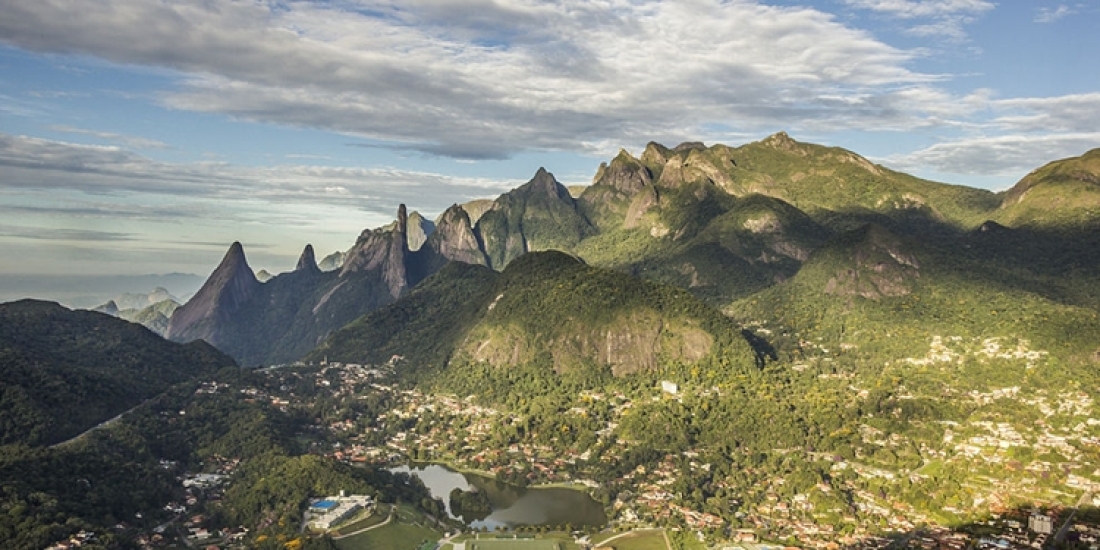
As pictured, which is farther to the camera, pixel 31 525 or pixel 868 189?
pixel 868 189

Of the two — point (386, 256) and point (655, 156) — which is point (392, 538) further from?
point (655, 156)

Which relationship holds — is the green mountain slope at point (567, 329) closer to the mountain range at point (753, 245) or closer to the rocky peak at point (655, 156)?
the mountain range at point (753, 245)

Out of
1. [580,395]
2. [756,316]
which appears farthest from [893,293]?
[580,395]

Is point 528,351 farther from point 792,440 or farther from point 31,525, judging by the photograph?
point 31,525

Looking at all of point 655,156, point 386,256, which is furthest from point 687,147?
point 386,256

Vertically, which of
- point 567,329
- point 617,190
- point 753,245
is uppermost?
point 617,190

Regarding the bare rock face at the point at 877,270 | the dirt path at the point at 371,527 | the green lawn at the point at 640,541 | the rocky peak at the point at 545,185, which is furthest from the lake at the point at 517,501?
the rocky peak at the point at 545,185
